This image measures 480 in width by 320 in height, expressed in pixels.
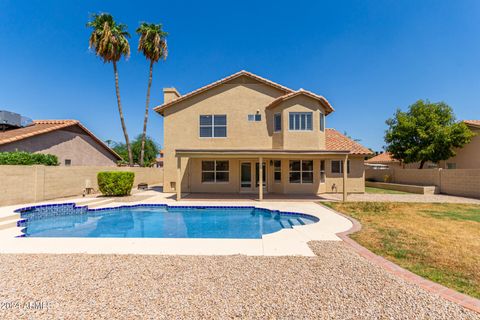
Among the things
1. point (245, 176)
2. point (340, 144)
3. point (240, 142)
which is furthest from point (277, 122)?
point (340, 144)

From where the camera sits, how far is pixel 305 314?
3.73m

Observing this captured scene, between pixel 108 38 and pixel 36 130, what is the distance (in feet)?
39.0

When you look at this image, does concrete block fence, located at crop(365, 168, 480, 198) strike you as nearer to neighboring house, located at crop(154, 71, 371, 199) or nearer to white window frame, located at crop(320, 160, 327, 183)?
neighboring house, located at crop(154, 71, 371, 199)

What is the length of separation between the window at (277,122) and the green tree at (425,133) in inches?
707

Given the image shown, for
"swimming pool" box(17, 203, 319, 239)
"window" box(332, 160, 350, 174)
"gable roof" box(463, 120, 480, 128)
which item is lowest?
"swimming pool" box(17, 203, 319, 239)

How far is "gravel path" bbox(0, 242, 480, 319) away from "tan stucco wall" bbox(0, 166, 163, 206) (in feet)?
33.9

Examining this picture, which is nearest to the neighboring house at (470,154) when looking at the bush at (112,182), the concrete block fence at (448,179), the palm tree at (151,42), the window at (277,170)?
the concrete block fence at (448,179)

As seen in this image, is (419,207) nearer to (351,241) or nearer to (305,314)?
(351,241)

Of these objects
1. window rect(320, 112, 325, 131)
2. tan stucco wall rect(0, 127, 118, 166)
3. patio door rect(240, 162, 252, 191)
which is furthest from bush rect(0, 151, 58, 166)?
window rect(320, 112, 325, 131)

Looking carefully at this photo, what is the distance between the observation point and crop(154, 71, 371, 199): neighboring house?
62.6 feet

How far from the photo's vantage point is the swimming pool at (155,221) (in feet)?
30.6

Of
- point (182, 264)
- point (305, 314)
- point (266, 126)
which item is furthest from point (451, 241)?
point (266, 126)

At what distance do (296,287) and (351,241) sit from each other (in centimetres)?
371

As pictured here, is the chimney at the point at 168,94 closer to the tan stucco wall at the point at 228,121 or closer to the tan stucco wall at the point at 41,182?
the tan stucco wall at the point at 228,121
